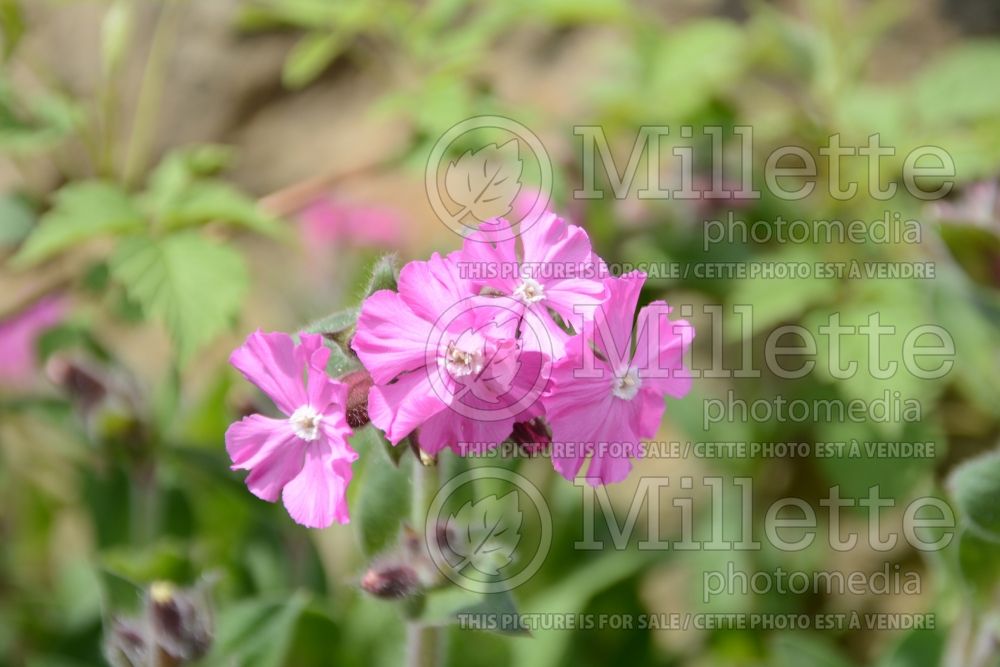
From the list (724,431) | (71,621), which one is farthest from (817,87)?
(71,621)

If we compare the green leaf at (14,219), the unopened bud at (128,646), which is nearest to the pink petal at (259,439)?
the unopened bud at (128,646)

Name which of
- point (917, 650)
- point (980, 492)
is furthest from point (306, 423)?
point (917, 650)

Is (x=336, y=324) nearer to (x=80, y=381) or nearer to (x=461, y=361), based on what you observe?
(x=461, y=361)

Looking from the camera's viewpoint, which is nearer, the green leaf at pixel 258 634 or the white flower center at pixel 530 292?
the white flower center at pixel 530 292

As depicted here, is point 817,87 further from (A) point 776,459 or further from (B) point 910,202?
(A) point 776,459

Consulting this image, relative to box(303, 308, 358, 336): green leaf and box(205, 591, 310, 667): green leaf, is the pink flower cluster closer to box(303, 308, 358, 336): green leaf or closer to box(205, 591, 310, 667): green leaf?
box(303, 308, 358, 336): green leaf

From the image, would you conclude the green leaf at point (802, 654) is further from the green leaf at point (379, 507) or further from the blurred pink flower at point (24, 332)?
the blurred pink flower at point (24, 332)

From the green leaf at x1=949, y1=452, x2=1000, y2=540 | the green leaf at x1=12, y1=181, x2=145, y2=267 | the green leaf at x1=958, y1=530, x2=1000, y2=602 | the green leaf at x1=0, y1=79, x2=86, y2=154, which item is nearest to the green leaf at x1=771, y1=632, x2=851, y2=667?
the green leaf at x1=958, y1=530, x2=1000, y2=602
